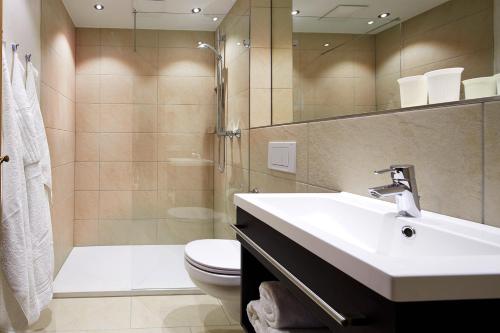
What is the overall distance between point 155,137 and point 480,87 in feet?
8.56

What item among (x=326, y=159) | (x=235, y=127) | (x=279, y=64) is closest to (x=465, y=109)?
(x=326, y=159)

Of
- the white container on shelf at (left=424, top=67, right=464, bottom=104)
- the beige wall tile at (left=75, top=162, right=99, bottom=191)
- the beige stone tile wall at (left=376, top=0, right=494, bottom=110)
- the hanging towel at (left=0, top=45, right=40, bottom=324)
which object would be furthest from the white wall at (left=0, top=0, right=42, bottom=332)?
the white container on shelf at (left=424, top=67, right=464, bottom=104)

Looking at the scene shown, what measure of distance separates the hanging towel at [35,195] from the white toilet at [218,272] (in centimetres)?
80

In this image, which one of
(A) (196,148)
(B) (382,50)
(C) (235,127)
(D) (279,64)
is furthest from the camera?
(A) (196,148)

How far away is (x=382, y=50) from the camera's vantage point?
135 centimetres

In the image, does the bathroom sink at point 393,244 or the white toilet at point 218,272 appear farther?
the white toilet at point 218,272

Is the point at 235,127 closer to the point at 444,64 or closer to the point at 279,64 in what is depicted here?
the point at 279,64

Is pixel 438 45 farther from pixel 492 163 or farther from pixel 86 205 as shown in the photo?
pixel 86 205

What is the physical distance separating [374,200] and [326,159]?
1.21ft

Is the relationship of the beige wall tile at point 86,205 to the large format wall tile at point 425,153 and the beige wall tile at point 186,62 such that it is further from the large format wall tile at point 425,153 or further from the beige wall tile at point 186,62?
the large format wall tile at point 425,153

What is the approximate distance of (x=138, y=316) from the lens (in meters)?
2.54

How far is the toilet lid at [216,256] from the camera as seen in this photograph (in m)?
1.95

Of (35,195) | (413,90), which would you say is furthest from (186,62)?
(413,90)

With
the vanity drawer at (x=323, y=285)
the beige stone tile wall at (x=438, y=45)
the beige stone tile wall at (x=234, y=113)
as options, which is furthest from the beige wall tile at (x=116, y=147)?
the beige stone tile wall at (x=438, y=45)
